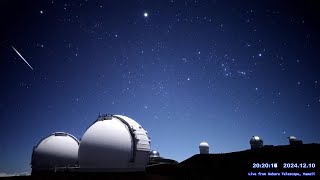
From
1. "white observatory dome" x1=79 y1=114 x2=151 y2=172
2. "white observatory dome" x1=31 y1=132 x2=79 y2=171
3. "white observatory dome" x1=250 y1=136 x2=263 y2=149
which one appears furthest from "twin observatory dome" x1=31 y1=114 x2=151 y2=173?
"white observatory dome" x1=250 y1=136 x2=263 y2=149

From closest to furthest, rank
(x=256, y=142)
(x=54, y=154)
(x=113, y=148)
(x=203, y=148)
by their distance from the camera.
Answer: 1. (x=113, y=148)
2. (x=54, y=154)
3. (x=256, y=142)
4. (x=203, y=148)

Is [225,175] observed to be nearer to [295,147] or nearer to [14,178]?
[295,147]

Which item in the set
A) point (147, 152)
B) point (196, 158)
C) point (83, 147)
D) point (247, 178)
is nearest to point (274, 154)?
point (247, 178)

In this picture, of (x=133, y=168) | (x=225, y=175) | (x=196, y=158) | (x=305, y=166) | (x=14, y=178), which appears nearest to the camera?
(x=14, y=178)

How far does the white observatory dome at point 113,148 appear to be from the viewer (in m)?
17.3

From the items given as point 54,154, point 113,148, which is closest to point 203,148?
point 54,154

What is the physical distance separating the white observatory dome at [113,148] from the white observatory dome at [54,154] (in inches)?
157

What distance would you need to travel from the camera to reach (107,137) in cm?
1778

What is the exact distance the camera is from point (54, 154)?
21250 mm

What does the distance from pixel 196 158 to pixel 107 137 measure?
1620 centimetres

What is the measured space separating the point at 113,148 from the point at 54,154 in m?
6.95

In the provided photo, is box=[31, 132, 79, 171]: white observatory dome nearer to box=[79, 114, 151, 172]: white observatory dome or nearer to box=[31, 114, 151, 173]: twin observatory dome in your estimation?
box=[31, 114, 151, 173]: twin observatory dome

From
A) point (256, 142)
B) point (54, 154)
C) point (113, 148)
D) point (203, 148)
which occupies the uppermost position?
point (113, 148)

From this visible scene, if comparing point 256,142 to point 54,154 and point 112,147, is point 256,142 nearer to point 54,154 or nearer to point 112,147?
point 112,147
